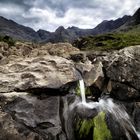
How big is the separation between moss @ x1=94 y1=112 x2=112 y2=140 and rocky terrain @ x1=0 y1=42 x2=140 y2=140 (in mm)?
562

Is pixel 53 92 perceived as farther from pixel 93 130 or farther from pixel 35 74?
pixel 93 130

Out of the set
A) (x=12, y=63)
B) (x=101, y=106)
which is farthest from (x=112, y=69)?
(x=12, y=63)

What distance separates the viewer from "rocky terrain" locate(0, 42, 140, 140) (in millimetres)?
24984

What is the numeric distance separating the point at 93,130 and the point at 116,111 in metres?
4.18

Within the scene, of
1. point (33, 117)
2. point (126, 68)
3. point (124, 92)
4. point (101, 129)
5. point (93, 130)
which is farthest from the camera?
point (126, 68)

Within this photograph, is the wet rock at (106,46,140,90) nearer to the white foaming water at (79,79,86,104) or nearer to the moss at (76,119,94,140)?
the white foaming water at (79,79,86,104)

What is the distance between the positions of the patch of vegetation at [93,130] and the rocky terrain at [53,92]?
64 cm

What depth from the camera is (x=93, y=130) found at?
26594 mm

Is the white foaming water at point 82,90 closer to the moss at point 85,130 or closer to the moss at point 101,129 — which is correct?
the moss at point 101,129

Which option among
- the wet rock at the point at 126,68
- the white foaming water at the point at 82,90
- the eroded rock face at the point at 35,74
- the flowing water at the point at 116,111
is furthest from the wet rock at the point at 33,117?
the wet rock at the point at 126,68

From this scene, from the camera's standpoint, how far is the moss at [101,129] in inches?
1045

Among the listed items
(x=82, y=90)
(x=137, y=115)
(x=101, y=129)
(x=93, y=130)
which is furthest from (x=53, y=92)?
(x=137, y=115)

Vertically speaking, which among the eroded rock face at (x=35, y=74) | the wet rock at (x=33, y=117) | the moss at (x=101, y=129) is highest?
the eroded rock face at (x=35, y=74)

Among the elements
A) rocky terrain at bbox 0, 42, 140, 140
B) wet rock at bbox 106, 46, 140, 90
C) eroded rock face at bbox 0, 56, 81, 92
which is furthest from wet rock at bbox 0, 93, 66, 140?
wet rock at bbox 106, 46, 140, 90
